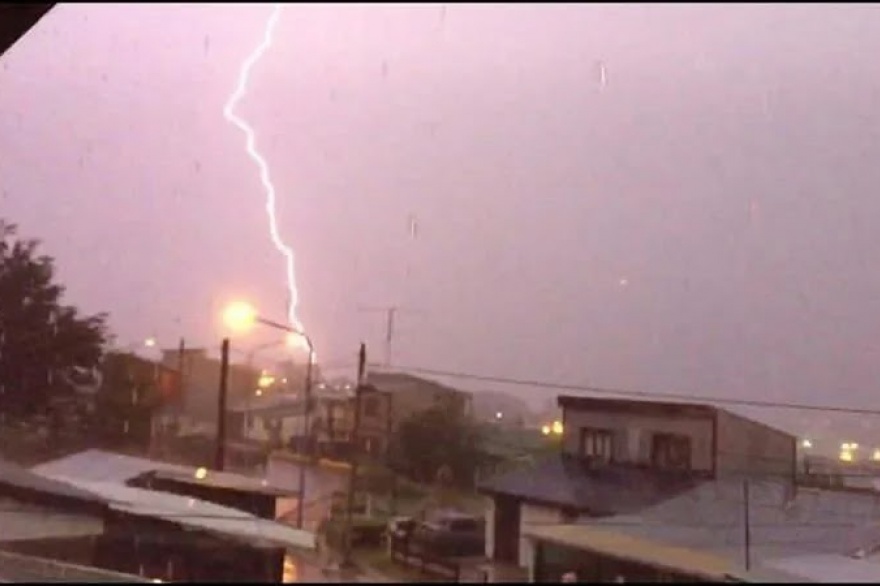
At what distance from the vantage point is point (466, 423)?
1237 mm

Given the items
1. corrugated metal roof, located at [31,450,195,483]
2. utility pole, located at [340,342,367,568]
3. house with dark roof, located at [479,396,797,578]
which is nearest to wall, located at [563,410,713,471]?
house with dark roof, located at [479,396,797,578]

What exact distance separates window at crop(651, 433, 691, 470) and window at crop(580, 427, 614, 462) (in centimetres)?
4

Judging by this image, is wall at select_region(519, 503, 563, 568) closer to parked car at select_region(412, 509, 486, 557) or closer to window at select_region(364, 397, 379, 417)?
parked car at select_region(412, 509, 486, 557)

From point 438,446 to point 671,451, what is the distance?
235mm

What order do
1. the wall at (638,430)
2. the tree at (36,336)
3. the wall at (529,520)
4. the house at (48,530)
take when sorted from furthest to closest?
the tree at (36,336) < the house at (48,530) < the wall at (638,430) < the wall at (529,520)

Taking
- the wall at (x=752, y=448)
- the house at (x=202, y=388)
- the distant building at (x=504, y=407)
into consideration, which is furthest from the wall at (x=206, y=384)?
the wall at (x=752, y=448)

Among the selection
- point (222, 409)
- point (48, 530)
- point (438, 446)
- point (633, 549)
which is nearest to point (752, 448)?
point (633, 549)

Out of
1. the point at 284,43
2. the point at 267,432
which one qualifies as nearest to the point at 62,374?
the point at 267,432

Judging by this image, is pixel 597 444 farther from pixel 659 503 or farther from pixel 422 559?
pixel 422 559

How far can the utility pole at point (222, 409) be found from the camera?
1.30 metres

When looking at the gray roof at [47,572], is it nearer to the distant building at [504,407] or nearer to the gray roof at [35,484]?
the gray roof at [35,484]

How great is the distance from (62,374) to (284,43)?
51cm

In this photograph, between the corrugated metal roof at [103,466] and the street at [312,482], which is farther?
the corrugated metal roof at [103,466]

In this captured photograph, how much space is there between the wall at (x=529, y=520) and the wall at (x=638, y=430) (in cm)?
9
